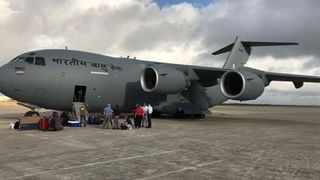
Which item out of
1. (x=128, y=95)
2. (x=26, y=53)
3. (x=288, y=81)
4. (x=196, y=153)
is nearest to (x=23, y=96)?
(x=26, y=53)

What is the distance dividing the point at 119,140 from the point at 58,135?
2512 millimetres

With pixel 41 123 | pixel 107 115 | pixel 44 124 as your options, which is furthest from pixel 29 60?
pixel 107 115

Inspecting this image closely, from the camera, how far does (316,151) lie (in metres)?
9.86

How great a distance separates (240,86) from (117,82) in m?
6.42

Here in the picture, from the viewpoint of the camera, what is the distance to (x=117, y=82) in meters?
19.6

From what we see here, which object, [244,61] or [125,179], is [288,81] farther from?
[125,179]

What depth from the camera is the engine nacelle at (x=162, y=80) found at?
18641 mm

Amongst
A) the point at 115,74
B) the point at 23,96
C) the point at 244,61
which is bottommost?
the point at 23,96

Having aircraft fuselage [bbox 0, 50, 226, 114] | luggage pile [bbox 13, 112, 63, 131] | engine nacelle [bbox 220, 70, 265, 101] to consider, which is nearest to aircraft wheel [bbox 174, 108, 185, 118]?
aircraft fuselage [bbox 0, 50, 226, 114]

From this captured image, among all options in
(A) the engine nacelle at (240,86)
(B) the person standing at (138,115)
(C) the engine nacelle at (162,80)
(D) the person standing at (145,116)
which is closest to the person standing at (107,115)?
(B) the person standing at (138,115)

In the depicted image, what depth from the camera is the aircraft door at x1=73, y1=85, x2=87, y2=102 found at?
58.5ft

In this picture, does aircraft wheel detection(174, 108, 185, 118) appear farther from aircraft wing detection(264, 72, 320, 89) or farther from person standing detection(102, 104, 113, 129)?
person standing detection(102, 104, 113, 129)

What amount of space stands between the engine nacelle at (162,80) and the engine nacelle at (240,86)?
2.29 m

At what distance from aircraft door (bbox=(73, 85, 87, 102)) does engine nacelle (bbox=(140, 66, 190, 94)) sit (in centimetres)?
300
